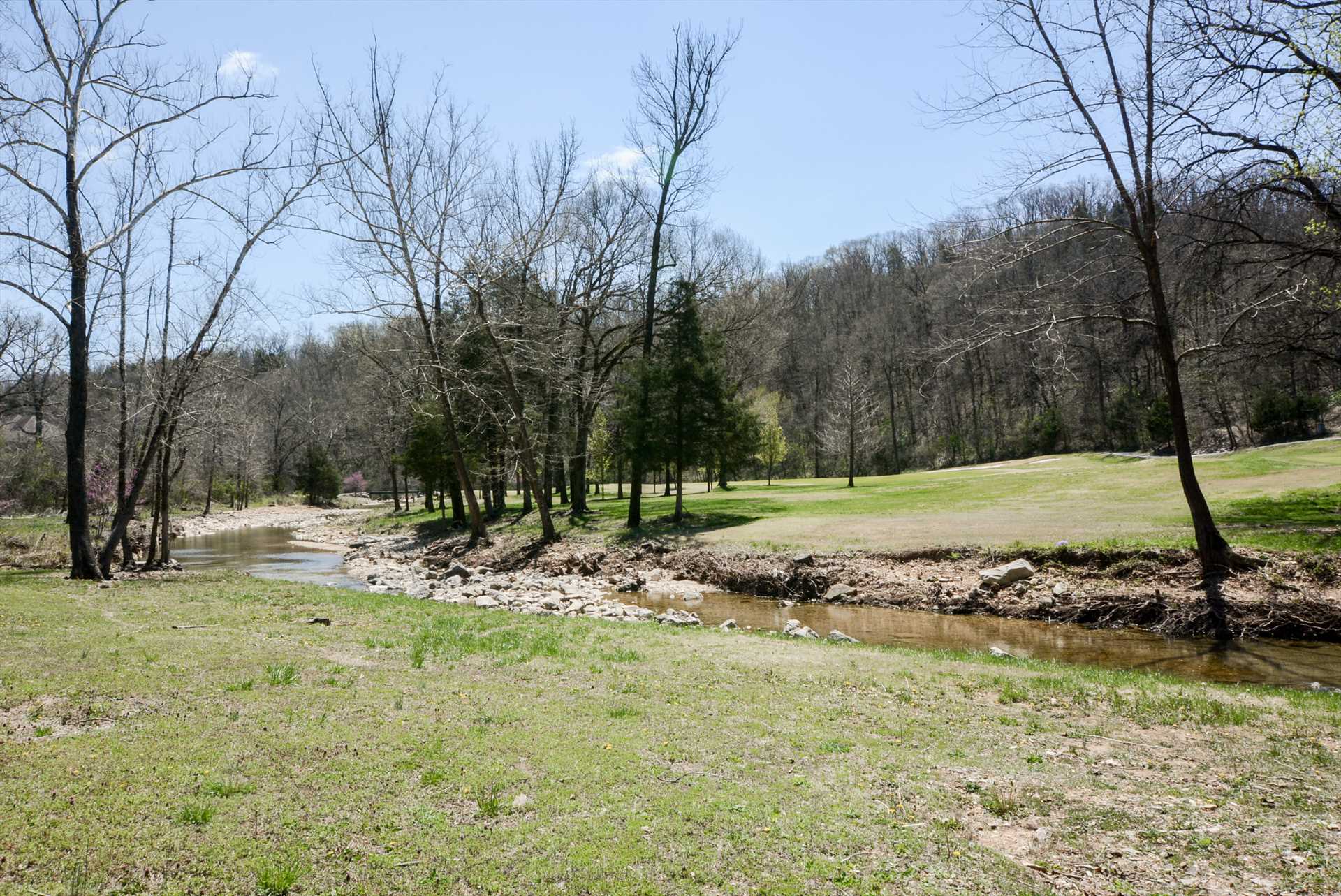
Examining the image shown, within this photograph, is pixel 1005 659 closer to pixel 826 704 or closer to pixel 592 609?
pixel 826 704

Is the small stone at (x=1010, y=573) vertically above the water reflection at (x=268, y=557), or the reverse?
the small stone at (x=1010, y=573)

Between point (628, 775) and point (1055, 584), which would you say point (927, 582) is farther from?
point (628, 775)

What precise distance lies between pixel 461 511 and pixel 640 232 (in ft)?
52.5

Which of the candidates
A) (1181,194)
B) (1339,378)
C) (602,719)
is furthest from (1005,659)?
(1339,378)

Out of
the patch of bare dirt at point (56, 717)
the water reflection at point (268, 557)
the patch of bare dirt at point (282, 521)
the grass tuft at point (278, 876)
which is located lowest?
the water reflection at point (268, 557)

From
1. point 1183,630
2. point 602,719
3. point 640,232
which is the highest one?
point 640,232

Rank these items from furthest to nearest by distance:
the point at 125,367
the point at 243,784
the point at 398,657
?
the point at 125,367 < the point at 398,657 < the point at 243,784

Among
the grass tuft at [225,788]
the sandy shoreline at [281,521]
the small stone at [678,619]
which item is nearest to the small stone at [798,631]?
the small stone at [678,619]

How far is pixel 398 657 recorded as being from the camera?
872 centimetres

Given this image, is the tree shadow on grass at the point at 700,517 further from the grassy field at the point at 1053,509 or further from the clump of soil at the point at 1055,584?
the clump of soil at the point at 1055,584

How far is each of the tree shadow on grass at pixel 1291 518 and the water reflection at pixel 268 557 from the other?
21128 millimetres

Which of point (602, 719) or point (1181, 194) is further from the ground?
point (1181, 194)

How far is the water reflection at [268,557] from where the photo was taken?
74.6 feet

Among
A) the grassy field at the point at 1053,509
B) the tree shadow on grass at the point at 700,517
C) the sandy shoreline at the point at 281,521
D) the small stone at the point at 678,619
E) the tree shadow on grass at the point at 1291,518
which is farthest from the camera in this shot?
the sandy shoreline at the point at 281,521
